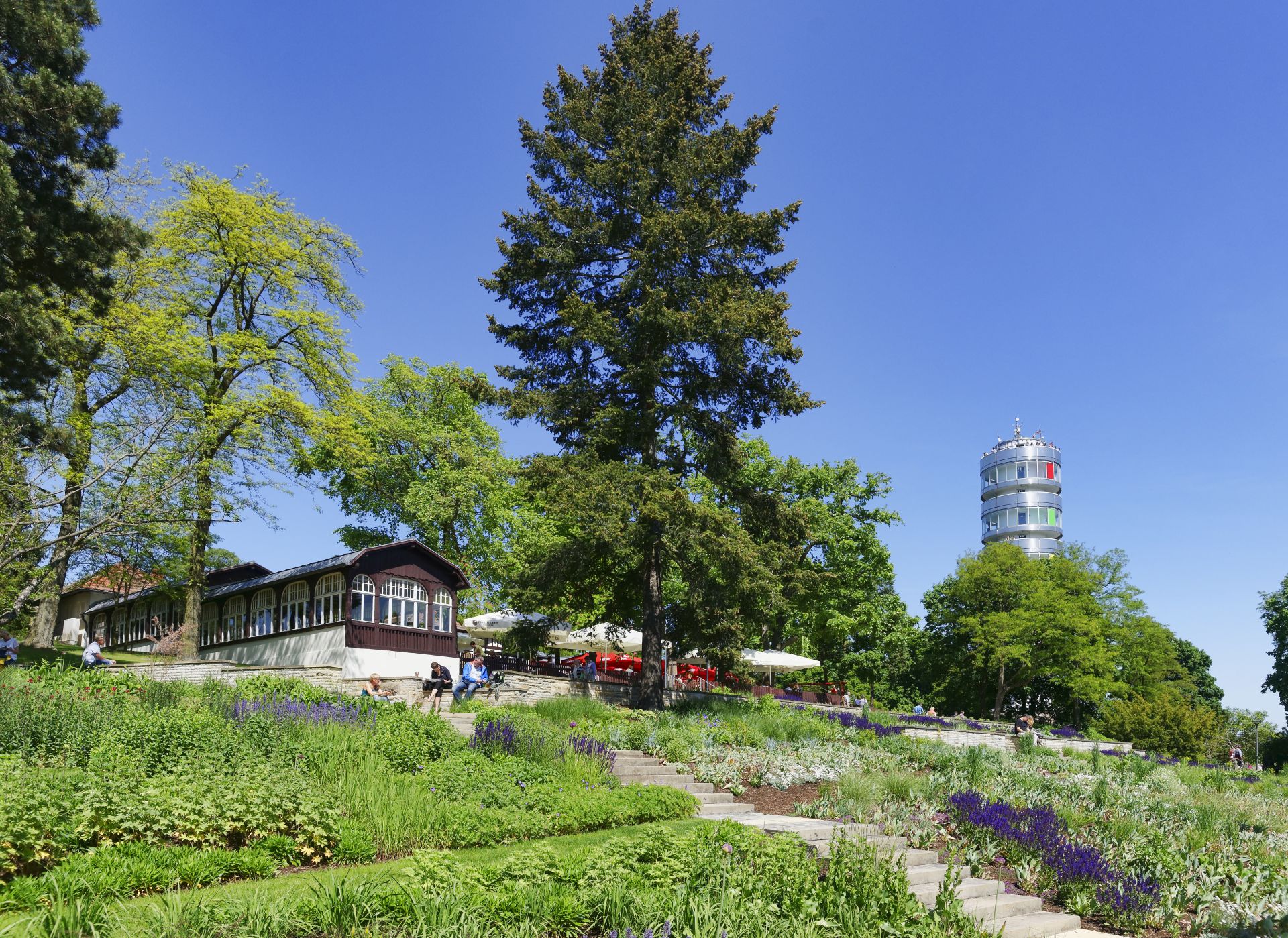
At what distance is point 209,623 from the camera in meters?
30.1

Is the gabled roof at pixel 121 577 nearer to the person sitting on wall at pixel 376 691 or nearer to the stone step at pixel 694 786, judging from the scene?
the person sitting on wall at pixel 376 691

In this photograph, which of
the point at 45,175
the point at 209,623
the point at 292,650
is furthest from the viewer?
the point at 209,623

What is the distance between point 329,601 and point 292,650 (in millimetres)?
2225

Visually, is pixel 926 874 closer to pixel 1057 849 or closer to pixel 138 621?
pixel 1057 849

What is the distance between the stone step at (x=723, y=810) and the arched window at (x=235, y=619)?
68.7ft

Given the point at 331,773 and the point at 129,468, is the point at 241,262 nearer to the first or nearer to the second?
the point at 129,468

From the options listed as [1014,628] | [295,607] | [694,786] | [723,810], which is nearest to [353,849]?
[723,810]

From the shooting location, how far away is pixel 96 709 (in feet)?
32.7

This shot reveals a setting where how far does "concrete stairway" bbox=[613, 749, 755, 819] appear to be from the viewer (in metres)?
11.4

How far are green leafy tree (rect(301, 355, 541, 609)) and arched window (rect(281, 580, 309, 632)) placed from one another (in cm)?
516

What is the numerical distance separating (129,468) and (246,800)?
23.2 feet

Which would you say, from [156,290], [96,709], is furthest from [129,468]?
[156,290]

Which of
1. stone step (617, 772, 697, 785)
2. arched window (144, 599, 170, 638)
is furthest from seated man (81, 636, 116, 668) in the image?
arched window (144, 599, 170, 638)

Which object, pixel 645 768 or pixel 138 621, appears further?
pixel 138 621
